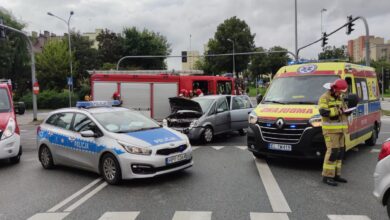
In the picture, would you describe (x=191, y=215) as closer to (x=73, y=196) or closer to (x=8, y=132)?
(x=73, y=196)

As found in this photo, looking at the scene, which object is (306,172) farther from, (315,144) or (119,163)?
(119,163)

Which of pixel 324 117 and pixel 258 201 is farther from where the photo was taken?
pixel 324 117

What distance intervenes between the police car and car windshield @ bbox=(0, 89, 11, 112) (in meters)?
1.82

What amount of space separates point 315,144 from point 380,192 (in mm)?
3000

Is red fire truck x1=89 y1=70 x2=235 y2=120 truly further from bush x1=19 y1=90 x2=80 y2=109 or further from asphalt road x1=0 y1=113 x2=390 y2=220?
bush x1=19 y1=90 x2=80 y2=109

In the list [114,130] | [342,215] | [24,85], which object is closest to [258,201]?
[342,215]

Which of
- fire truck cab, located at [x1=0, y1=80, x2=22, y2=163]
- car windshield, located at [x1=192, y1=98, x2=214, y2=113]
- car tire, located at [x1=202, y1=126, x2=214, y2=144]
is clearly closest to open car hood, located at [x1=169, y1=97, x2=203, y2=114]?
car windshield, located at [x1=192, y1=98, x2=214, y2=113]

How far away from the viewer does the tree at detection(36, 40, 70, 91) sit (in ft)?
154

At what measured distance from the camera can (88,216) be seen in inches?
214

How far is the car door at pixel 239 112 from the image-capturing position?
13.7 metres

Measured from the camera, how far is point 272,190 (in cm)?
658

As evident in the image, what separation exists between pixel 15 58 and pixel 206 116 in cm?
4435

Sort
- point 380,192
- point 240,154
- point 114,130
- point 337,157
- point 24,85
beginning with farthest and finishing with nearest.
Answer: point 24,85 → point 240,154 → point 114,130 → point 337,157 → point 380,192

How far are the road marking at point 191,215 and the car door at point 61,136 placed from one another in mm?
3677
